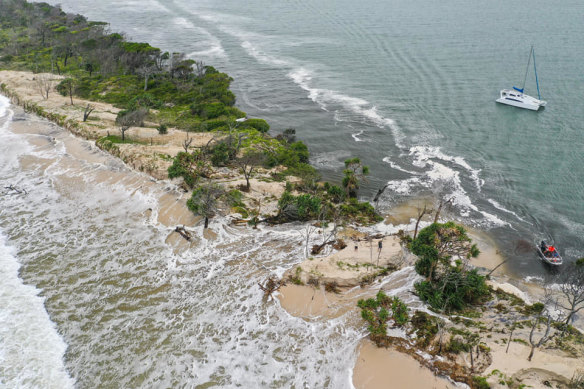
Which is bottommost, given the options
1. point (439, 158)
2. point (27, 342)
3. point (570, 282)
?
point (27, 342)

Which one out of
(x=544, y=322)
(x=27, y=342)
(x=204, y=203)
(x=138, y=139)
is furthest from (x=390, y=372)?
(x=138, y=139)

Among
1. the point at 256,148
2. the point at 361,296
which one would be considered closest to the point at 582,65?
the point at 256,148

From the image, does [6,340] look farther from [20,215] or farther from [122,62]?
[122,62]

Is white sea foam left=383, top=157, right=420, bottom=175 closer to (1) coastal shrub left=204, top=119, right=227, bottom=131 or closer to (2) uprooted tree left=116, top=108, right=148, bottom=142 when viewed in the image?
(1) coastal shrub left=204, top=119, right=227, bottom=131

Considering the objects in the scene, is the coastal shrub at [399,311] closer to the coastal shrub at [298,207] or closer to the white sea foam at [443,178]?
the coastal shrub at [298,207]

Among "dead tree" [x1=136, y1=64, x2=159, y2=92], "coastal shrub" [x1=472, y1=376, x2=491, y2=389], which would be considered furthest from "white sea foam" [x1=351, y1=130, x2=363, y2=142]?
"dead tree" [x1=136, y1=64, x2=159, y2=92]

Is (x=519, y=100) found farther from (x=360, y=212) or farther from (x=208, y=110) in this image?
(x=208, y=110)
